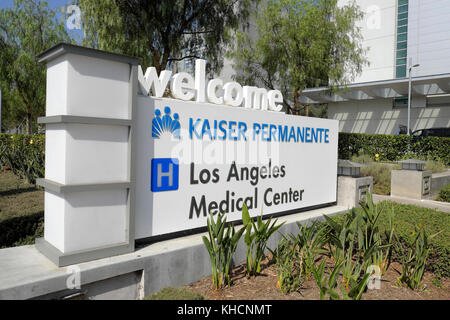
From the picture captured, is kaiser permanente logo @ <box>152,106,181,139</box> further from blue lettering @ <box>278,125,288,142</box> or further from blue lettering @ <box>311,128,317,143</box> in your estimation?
blue lettering @ <box>311,128,317,143</box>

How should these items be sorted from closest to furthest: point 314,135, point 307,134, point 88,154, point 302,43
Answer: point 88,154 < point 307,134 < point 314,135 < point 302,43

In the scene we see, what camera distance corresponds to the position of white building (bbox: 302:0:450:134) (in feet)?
90.7

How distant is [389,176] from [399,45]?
23.2 meters

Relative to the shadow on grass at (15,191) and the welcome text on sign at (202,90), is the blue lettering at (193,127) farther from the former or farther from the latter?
the shadow on grass at (15,191)

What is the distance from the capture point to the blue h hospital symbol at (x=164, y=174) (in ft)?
15.0

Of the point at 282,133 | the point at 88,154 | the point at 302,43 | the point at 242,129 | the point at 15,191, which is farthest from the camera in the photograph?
the point at 302,43

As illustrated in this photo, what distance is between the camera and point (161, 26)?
12180 mm

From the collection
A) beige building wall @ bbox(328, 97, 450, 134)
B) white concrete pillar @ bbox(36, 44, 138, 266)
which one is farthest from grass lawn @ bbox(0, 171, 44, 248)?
beige building wall @ bbox(328, 97, 450, 134)

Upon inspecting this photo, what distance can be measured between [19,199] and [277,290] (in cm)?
582

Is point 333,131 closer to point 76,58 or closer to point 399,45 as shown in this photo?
point 76,58

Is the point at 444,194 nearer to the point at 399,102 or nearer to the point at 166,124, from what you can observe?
the point at 166,124

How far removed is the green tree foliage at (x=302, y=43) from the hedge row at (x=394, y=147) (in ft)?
10.0

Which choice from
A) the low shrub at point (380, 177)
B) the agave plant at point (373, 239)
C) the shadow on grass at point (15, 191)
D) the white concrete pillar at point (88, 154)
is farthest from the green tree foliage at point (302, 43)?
the white concrete pillar at point (88, 154)

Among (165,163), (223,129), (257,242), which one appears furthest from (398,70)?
(165,163)
